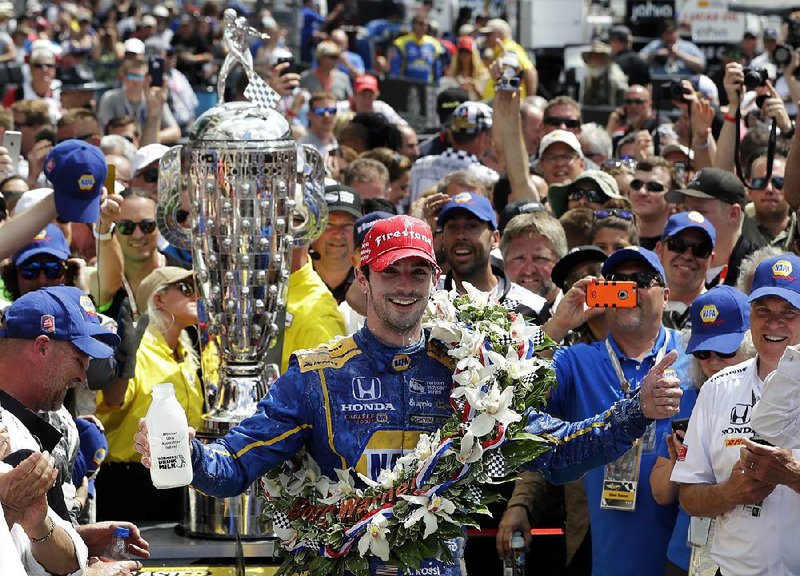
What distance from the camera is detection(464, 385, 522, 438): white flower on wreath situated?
463 centimetres

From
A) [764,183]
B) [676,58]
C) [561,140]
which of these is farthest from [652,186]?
[676,58]

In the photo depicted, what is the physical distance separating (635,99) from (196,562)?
8.41 m

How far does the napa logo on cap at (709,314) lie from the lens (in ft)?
19.5

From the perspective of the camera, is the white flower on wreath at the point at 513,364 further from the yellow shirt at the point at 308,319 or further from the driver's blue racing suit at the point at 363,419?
the yellow shirt at the point at 308,319

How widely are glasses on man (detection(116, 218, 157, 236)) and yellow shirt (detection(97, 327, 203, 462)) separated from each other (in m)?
1.16

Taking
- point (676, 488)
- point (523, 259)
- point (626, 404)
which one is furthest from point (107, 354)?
point (523, 259)

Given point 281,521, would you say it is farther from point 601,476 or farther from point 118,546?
point 601,476

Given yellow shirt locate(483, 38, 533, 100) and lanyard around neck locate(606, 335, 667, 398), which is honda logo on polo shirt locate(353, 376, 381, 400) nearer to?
lanyard around neck locate(606, 335, 667, 398)

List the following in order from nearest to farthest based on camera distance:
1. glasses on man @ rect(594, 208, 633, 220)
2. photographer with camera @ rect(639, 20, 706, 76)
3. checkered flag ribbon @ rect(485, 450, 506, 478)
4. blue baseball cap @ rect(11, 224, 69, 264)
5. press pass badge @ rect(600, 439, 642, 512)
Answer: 1. checkered flag ribbon @ rect(485, 450, 506, 478)
2. press pass badge @ rect(600, 439, 642, 512)
3. blue baseball cap @ rect(11, 224, 69, 264)
4. glasses on man @ rect(594, 208, 633, 220)
5. photographer with camera @ rect(639, 20, 706, 76)

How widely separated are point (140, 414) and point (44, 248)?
96cm

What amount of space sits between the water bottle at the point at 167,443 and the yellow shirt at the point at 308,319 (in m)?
2.47

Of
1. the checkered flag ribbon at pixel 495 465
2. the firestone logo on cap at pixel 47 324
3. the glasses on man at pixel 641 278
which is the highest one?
the firestone logo on cap at pixel 47 324

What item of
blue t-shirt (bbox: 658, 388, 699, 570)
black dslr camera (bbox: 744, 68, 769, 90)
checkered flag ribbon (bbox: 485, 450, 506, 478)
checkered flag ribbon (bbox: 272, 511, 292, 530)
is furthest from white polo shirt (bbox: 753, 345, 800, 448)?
black dslr camera (bbox: 744, 68, 769, 90)

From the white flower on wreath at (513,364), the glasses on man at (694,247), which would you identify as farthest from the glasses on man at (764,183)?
the white flower on wreath at (513,364)
